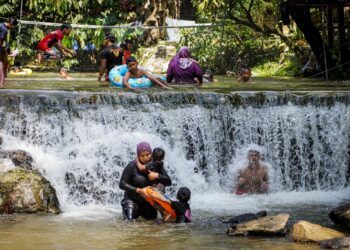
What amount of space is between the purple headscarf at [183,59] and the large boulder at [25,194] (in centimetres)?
649

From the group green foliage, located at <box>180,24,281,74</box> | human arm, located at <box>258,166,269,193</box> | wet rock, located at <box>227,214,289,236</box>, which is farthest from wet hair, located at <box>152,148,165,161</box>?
green foliage, located at <box>180,24,281,74</box>

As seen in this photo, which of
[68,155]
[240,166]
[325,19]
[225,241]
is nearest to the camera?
[225,241]

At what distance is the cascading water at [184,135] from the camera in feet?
Result: 38.7

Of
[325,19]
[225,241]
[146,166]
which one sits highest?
[325,19]

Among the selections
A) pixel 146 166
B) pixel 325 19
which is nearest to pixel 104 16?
pixel 325 19

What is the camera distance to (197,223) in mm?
9305

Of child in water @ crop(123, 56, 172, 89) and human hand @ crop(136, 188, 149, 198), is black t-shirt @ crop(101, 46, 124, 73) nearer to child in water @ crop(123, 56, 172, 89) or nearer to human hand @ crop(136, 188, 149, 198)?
child in water @ crop(123, 56, 172, 89)

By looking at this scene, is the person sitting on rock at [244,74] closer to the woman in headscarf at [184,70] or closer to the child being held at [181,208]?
the woman in headscarf at [184,70]

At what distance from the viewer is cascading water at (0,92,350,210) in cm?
1180

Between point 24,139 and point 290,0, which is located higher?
point 290,0

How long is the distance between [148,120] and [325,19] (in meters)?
10.2

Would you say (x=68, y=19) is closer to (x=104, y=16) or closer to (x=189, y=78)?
(x=104, y=16)

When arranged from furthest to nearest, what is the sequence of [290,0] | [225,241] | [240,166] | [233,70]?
[233,70], [290,0], [240,166], [225,241]

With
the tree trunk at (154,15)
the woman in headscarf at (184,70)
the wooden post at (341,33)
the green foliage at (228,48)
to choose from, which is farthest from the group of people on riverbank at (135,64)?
the tree trunk at (154,15)
